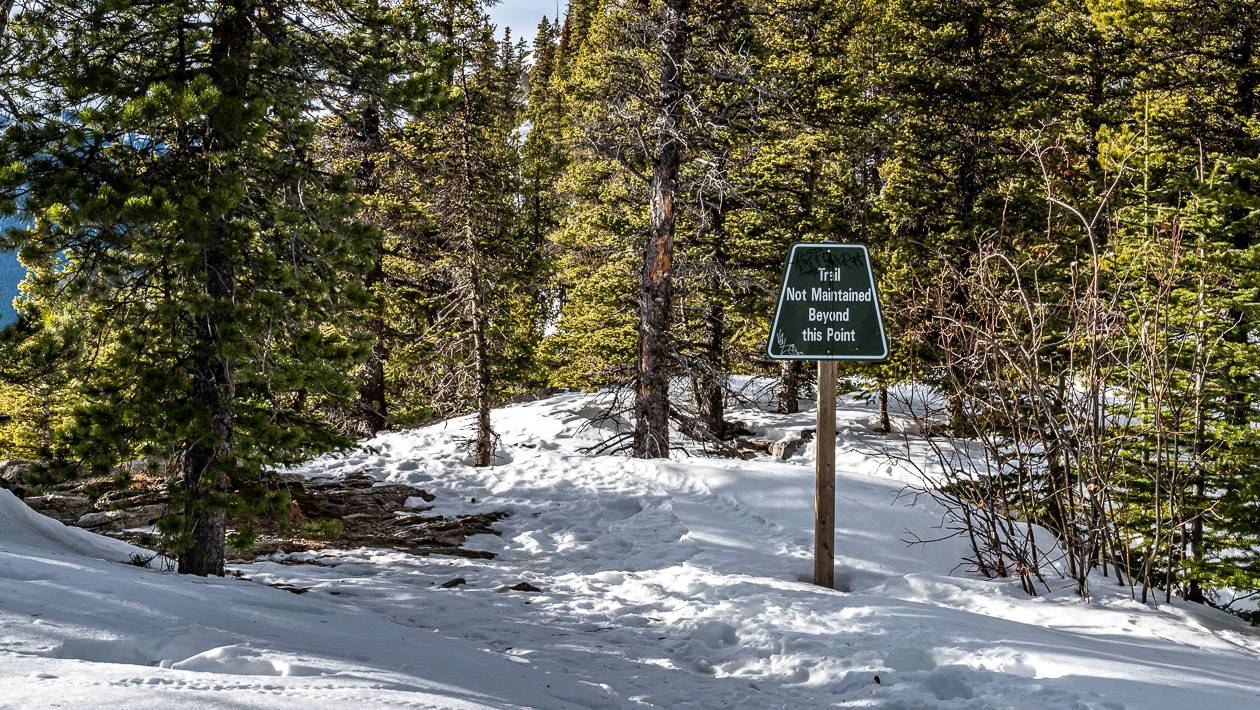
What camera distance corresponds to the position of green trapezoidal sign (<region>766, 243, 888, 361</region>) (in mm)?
7164

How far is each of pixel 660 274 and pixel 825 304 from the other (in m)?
6.32

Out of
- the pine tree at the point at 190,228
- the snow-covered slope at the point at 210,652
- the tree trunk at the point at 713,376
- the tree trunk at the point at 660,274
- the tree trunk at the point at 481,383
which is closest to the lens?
the snow-covered slope at the point at 210,652

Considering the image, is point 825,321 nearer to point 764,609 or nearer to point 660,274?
point 764,609

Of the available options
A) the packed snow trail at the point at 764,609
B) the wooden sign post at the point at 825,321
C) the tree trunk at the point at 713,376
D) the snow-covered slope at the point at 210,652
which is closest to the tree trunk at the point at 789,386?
the tree trunk at the point at 713,376

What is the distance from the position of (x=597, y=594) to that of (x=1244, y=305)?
7.81m

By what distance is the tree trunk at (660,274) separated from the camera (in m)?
13.2

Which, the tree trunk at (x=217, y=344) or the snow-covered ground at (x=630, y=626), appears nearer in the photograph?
the snow-covered ground at (x=630, y=626)

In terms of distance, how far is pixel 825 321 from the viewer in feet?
23.6

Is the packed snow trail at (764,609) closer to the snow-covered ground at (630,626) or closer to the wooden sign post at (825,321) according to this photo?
the snow-covered ground at (630,626)

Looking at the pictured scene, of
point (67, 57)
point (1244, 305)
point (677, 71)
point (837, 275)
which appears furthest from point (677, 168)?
point (67, 57)

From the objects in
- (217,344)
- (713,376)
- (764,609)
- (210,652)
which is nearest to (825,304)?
(764,609)

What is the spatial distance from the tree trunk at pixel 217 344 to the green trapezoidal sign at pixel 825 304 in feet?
15.2

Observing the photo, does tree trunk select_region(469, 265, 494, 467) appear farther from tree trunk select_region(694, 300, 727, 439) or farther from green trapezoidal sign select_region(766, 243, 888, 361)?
green trapezoidal sign select_region(766, 243, 888, 361)

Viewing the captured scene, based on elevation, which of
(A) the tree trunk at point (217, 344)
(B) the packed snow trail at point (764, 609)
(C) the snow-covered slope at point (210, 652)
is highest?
(A) the tree trunk at point (217, 344)
